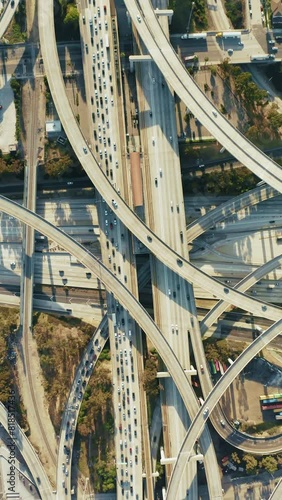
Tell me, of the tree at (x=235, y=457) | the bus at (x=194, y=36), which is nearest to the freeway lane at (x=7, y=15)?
the bus at (x=194, y=36)

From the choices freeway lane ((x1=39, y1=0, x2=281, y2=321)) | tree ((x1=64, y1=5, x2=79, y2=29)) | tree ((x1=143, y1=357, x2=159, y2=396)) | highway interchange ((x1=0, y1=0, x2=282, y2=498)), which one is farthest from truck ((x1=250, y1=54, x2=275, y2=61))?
tree ((x1=143, y1=357, x2=159, y2=396))

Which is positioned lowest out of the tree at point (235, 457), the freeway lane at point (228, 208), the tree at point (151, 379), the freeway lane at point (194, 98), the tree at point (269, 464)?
the tree at point (269, 464)

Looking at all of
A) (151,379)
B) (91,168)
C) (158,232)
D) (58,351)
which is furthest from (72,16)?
(151,379)

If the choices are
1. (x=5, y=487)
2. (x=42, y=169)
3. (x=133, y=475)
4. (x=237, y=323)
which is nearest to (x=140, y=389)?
(x=133, y=475)

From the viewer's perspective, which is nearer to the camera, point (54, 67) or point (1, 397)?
point (54, 67)

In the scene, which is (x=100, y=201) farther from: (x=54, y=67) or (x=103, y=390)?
(x=103, y=390)

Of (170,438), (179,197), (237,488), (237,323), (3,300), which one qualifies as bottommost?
(237,488)

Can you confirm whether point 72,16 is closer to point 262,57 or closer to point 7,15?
point 7,15

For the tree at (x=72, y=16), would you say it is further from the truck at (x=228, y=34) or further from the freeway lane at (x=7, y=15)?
the truck at (x=228, y=34)
